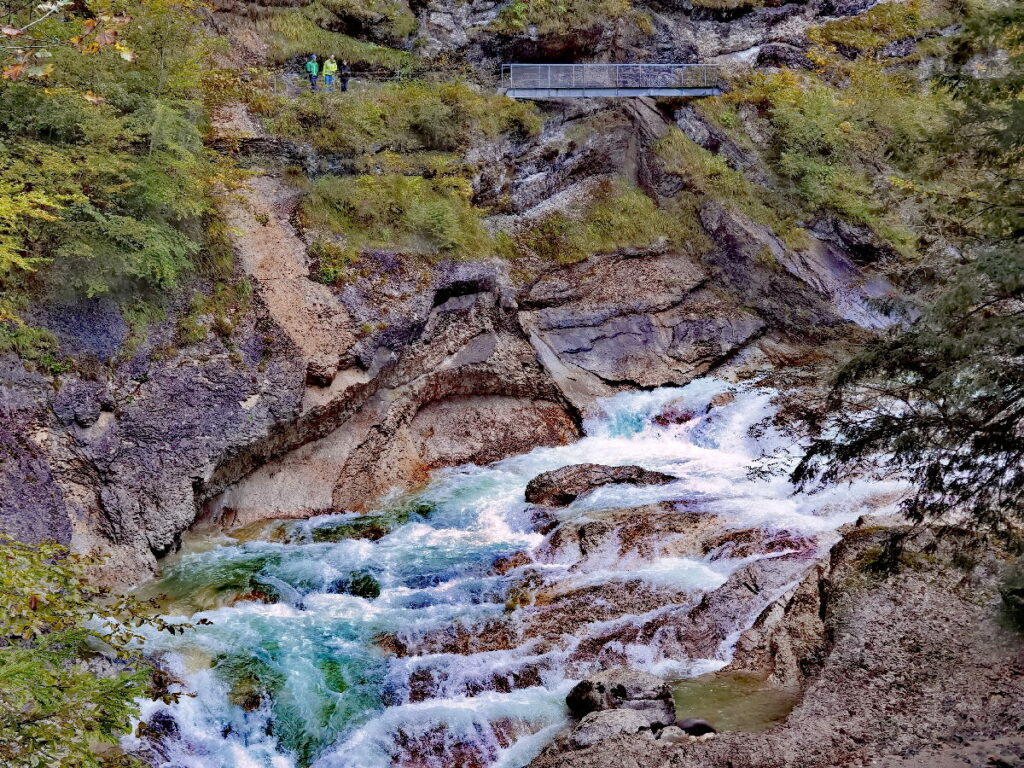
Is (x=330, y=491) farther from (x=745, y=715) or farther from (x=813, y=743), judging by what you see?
(x=813, y=743)

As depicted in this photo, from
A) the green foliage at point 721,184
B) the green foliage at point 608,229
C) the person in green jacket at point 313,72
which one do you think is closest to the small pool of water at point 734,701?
the green foliage at point 608,229

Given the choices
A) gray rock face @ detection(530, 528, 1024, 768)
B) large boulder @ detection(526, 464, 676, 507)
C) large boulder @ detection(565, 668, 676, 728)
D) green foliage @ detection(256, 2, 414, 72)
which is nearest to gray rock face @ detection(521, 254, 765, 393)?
large boulder @ detection(526, 464, 676, 507)

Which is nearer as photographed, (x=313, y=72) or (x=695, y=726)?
(x=695, y=726)

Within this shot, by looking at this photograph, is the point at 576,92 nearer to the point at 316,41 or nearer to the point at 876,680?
the point at 316,41

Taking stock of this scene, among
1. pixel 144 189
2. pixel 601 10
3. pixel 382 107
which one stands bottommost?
pixel 144 189

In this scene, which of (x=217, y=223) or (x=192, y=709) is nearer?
(x=192, y=709)

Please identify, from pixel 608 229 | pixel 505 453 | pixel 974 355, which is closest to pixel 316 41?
pixel 608 229

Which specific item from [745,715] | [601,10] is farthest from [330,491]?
[601,10]
